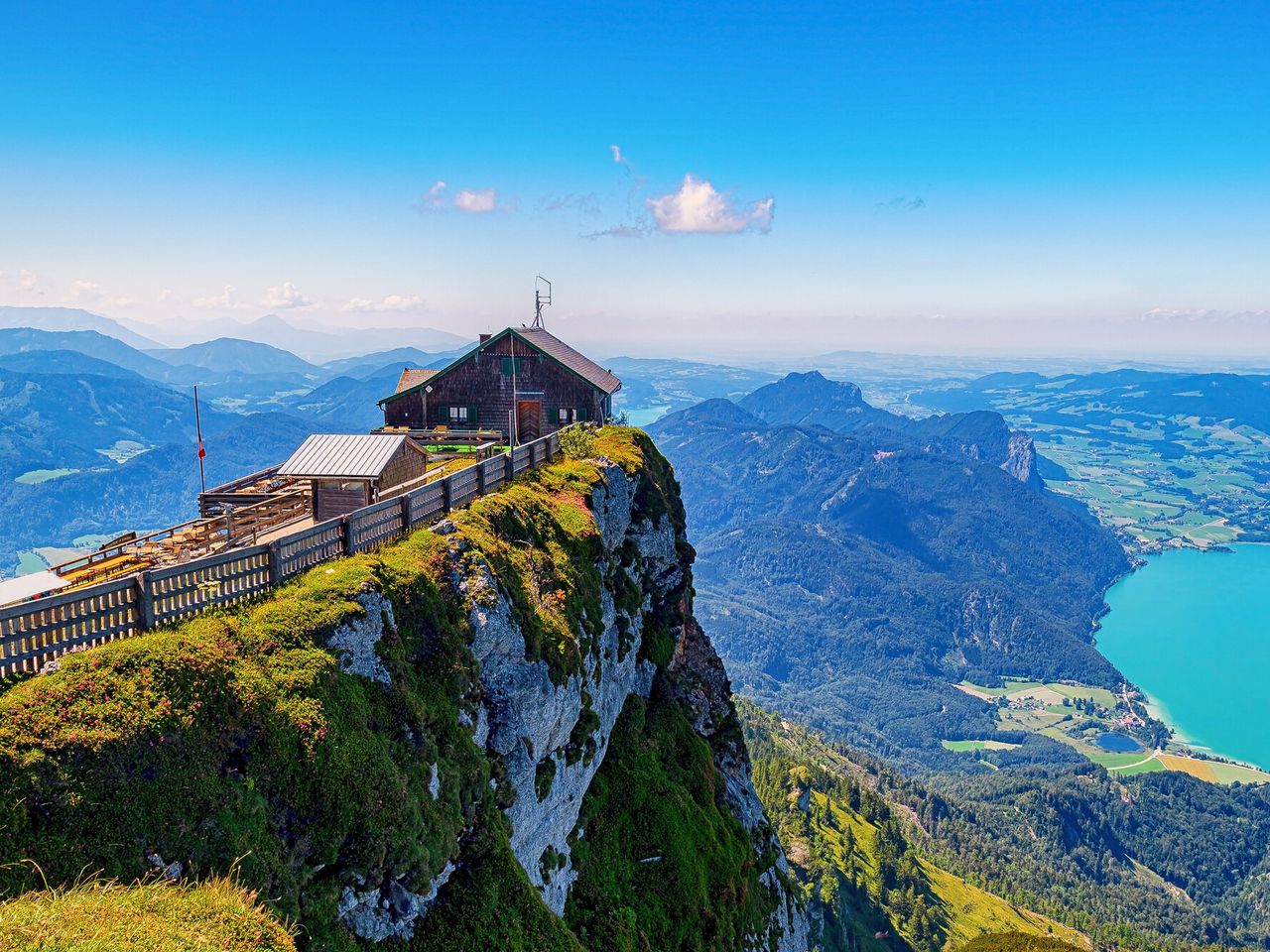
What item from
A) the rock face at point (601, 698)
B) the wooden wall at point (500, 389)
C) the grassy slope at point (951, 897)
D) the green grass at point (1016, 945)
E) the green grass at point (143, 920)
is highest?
the wooden wall at point (500, 389)

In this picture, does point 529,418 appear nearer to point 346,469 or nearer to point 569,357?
point 569,357

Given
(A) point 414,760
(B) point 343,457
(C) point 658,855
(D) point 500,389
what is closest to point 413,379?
(D) point 500,389

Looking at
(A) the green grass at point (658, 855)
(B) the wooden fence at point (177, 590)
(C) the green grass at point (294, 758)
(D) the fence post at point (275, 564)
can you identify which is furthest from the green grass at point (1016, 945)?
(D) the fence post at point (275, 564)

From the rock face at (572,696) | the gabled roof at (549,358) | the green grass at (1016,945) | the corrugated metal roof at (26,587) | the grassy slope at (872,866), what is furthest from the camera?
the grassy slope at (872,866)

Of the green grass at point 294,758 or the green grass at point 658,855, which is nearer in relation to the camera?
the green grass at point 294,758

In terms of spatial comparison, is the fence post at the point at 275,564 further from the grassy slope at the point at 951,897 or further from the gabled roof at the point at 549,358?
the grassy slope at the point at 951,897
